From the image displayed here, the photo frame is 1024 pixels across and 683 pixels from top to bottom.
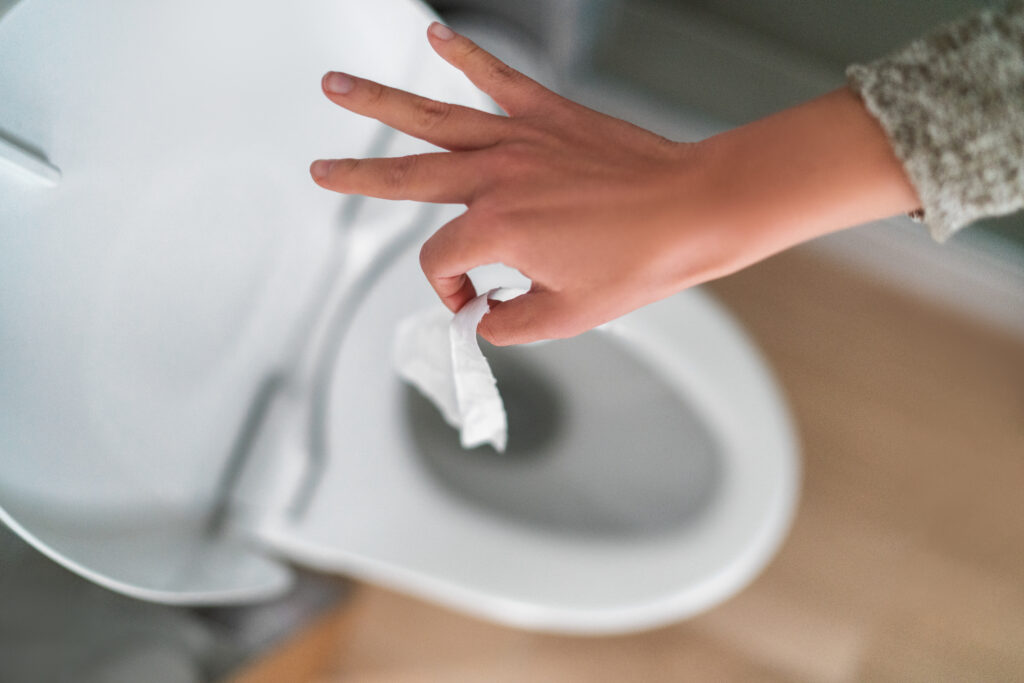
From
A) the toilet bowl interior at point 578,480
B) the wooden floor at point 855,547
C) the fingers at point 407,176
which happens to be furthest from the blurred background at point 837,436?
the fingers at point 407,176

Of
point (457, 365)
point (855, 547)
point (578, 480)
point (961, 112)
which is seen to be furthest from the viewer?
point (855, 547)

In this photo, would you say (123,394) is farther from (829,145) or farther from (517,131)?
(829,145)

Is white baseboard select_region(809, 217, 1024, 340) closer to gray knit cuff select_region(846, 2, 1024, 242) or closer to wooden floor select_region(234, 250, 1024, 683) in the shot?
wooden floor select_region(234, 250, 1024, 683)

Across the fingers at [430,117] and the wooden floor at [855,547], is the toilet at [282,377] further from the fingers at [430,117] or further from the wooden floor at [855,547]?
the wooden floor at [855,547]

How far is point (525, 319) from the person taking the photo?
37cm

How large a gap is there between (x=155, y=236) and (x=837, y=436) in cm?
96

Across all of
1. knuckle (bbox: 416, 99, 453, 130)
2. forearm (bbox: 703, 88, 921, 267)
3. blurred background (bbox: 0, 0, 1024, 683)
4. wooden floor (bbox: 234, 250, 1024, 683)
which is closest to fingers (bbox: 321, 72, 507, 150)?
knuckle (bbox: 416, 99, 453, 130)

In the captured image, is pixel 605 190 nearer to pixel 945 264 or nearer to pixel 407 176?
pixel 407 176

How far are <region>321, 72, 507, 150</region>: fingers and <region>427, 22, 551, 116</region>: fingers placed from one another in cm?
2

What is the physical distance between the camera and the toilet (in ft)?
1.21

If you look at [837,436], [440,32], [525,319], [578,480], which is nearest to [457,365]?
[525,319]

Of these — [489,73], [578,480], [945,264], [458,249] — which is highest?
[945,264]

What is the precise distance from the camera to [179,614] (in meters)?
0.59

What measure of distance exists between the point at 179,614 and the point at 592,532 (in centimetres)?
36
